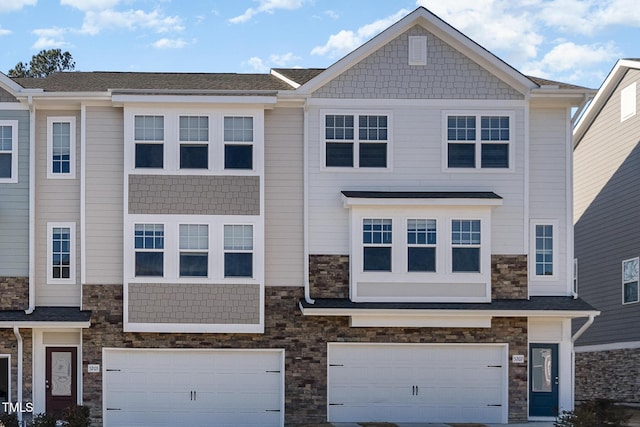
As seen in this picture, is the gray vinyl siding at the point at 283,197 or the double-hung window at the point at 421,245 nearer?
the double-hung window at the point at 421,245

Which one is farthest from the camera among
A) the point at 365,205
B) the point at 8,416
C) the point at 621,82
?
the point at 621,82

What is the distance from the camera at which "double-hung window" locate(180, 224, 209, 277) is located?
2527 cm

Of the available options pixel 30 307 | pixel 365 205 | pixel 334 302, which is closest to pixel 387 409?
pixel 334 302

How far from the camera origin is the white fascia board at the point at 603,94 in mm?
31047

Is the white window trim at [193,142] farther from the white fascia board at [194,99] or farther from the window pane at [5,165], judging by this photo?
the window pane at [5,165]

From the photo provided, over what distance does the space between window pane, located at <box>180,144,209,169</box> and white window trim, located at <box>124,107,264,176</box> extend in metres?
0.10

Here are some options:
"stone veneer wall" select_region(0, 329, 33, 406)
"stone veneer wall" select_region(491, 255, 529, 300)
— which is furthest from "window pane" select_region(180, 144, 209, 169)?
"stone veneer wall" select_region(491, 255, 529, 300)

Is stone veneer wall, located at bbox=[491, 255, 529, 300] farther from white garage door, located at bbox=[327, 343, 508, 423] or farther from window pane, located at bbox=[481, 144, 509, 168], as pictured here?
window pane, located at bbox=[481, 144, 509, 168]

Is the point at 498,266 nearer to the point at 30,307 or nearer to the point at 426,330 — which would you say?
the point at 426,330

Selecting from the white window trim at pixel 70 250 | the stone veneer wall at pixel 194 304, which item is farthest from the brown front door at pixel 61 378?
the stone veneer wall at pixel 194 304

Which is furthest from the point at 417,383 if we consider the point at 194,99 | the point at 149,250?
the point at 194,99

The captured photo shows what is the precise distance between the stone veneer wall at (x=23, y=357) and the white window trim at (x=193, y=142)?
4833 millimetres

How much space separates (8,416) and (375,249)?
9321 millimetres

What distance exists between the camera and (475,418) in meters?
25.8
